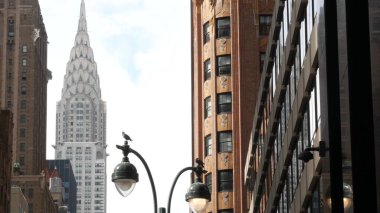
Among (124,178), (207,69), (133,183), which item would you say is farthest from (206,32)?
(124,178)

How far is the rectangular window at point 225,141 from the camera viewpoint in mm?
85188

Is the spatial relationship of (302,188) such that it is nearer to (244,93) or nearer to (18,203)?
(244,93)

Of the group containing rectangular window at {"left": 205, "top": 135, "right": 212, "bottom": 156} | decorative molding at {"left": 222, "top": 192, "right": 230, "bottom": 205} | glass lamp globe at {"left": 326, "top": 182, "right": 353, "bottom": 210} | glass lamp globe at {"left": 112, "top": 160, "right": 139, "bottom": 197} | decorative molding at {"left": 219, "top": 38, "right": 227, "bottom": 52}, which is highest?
decorative molding at {"left": 219, "top": 38, "right": 227, "bottom": 52}

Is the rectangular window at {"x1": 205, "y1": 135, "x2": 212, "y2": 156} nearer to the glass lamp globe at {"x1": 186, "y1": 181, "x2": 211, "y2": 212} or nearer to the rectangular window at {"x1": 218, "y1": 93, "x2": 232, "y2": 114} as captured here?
the rectangular window at {"x1": 218, "y1": 93, "x2": 232, "y2": 114}

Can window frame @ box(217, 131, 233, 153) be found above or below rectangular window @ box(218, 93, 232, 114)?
below

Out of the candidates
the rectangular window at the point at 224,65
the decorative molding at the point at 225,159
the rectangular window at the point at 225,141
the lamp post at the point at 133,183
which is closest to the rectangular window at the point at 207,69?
the rectangular window at the point at 224,65

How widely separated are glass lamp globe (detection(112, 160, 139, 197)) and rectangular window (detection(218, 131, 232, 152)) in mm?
57668

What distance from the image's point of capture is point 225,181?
3332 inches

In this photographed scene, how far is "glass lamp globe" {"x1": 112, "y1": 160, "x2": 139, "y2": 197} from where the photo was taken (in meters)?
27.0

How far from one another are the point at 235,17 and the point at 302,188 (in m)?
49.0

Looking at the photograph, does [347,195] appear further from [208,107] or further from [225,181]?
[208,107]

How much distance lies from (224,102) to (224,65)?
8.99ft

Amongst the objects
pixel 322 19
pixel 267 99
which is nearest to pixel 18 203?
pixel 267 99

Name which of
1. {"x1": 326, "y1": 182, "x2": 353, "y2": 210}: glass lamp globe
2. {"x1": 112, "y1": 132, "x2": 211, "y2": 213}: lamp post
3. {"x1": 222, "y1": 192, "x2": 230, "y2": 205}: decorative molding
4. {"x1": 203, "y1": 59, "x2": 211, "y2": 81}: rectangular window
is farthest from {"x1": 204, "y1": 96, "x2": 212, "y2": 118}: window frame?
{"x1": 326, "y1": 182, "x2": 353, "y2": 210}: glass lamp globe
